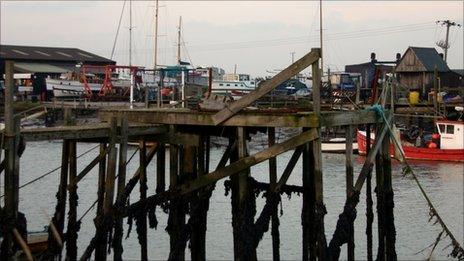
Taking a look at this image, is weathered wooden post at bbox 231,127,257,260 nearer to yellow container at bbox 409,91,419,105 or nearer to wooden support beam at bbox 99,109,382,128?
wooden support beam at bbox 99,109,382,128

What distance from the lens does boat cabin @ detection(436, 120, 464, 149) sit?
4391 centimetres

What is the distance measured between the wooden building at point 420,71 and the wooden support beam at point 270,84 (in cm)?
4793

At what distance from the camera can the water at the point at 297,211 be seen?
73.6ft

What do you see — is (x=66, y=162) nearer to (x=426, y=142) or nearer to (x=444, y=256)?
(x=444, y=256)

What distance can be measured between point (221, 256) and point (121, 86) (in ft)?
162

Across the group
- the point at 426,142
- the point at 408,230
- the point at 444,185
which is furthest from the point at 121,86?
the point at 408,230

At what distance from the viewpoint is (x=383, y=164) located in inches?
647

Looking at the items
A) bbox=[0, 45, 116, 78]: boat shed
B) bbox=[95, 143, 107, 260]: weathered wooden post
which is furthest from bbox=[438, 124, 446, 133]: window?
bbox=[0, 45, 116, 78]: boat shed

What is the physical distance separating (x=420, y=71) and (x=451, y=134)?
17533 millimetres

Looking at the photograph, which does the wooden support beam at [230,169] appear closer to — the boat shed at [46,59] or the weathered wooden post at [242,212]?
the weathered wooden post at [242,212]

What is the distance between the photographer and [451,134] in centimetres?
Answer: 4425

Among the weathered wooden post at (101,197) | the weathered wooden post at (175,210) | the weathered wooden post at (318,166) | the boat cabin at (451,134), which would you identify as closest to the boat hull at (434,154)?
the boat cabin at (451,134)

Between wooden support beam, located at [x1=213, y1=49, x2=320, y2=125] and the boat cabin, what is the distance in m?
32.2

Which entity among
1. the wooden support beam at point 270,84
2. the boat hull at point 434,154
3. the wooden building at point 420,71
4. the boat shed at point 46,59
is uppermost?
the boat shed at point 46,59
